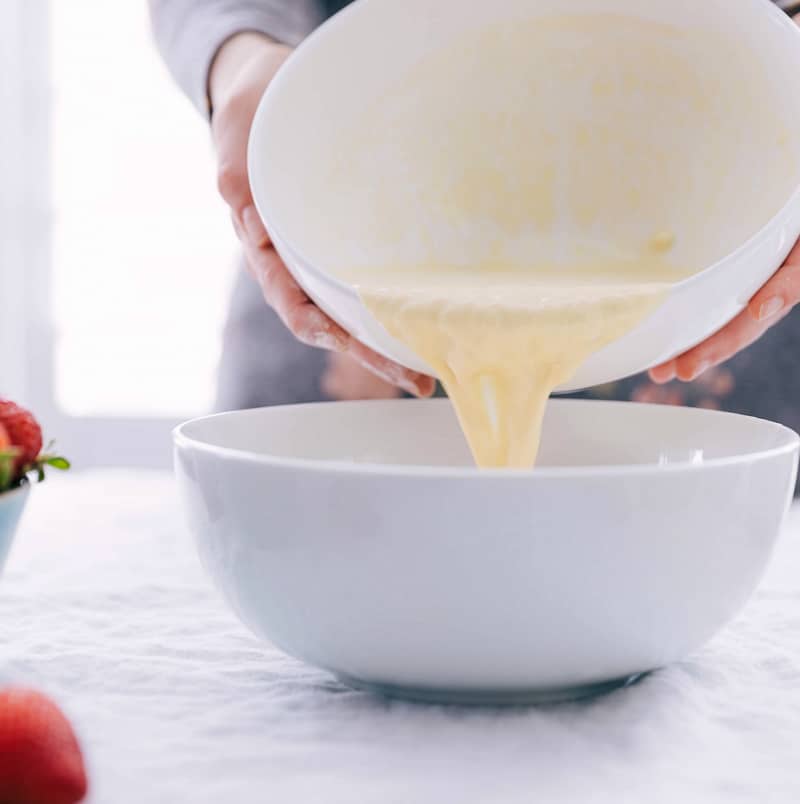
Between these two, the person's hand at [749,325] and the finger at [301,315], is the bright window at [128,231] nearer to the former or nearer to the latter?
the finger at [301,315]

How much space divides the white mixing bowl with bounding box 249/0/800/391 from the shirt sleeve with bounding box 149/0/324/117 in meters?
0.34

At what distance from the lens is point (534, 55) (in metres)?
0.81

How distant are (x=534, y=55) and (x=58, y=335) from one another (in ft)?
6.41

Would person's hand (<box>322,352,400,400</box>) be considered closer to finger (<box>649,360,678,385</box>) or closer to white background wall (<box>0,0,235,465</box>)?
finger (<box>649,360,678,385</box>)

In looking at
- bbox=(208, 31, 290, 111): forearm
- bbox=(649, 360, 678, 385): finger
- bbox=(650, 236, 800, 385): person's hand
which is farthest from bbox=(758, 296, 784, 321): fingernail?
bbox=(208, 31, 290, 111): forearm

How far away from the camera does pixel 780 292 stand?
0.71 meters

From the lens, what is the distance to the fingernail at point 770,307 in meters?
0.71

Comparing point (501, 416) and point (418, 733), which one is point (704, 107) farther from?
point (418, 733)

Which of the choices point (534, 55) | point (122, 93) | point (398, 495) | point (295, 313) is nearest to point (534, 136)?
point (534, 55)

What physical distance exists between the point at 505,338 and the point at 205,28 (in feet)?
1.85

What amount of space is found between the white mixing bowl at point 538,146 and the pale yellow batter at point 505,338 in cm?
2

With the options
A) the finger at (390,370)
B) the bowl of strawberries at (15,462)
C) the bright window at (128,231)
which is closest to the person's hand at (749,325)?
the finger at (390,370)

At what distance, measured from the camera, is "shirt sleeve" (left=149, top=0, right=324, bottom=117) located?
3.57 ft

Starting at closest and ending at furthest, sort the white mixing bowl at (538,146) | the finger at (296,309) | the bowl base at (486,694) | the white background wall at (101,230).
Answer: the bowl base at (486,694) → the white mixing bowl at (538,146) → the finger at (296,309) → the white background wall at (101,230)
